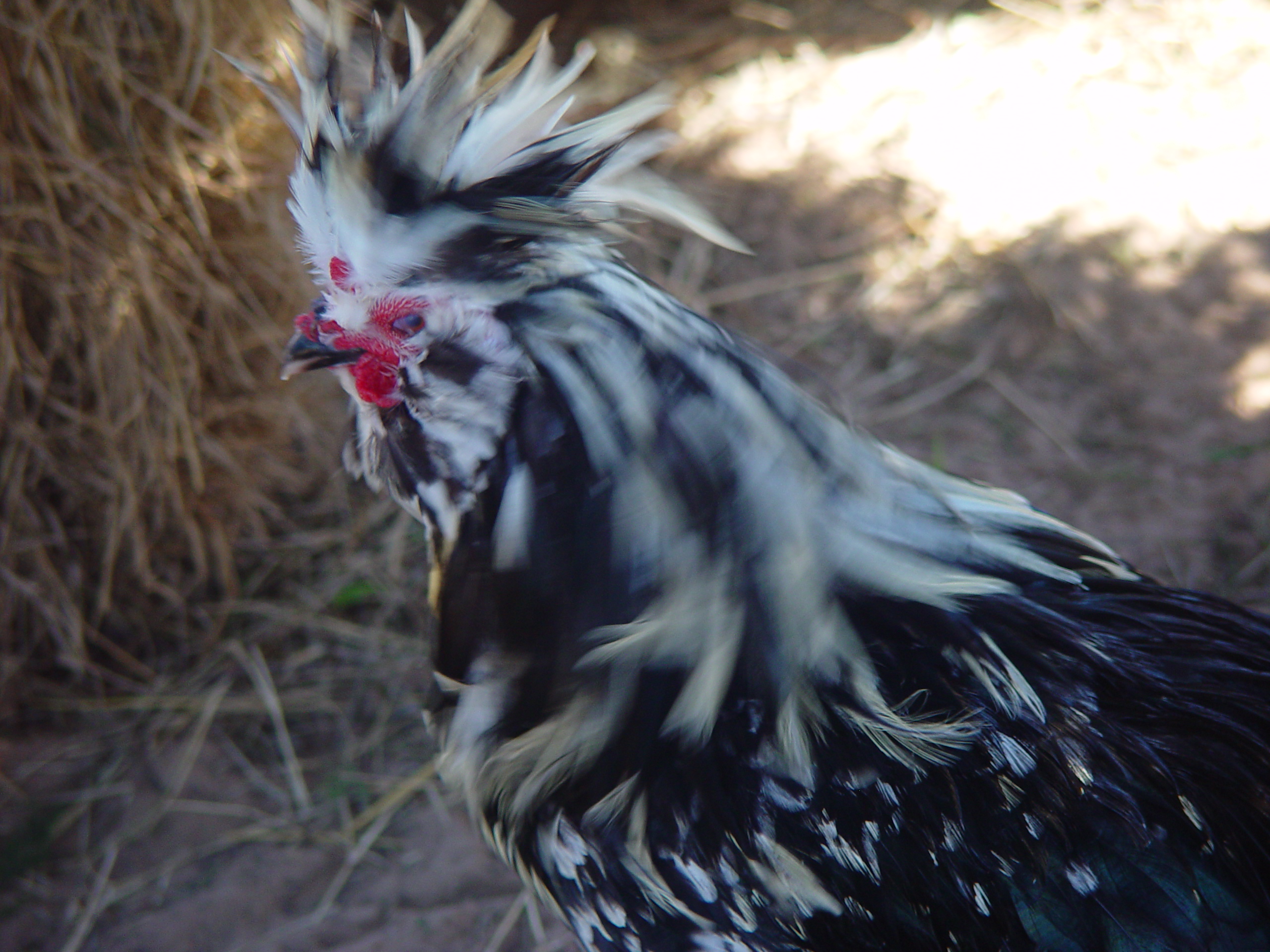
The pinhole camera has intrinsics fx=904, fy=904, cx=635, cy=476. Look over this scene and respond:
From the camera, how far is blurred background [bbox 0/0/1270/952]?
2584 mm

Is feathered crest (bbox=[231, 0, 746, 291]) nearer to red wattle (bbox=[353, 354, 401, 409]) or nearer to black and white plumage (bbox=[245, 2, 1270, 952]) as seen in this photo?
black and white plumage (bbox=[245, 2, 1270, 952])

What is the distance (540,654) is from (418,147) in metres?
0.80

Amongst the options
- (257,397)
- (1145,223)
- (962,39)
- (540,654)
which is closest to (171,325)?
(257,397)

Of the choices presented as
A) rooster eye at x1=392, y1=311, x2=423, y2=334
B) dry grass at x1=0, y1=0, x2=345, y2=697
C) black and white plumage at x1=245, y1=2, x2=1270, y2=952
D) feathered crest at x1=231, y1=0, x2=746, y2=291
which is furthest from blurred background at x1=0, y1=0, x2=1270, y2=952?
rooster eye at x1=392, y1=311, x2=423, y2=334

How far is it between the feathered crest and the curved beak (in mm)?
130

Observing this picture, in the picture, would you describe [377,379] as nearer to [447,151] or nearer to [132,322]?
[447,151]

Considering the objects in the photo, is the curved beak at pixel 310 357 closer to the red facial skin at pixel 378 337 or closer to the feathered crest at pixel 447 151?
the red facial skin at pixel 378 337

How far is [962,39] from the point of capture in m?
4.75

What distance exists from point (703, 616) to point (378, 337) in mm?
673

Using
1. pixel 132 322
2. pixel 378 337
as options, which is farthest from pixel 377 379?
pixel 132 322

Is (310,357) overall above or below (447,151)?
below

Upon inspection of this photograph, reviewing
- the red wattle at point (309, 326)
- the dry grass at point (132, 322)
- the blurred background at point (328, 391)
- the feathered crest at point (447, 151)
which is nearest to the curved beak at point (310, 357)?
the red wattle at point (309, 326)

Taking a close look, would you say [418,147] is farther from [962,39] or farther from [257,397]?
[962,39]

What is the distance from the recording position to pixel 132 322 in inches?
106
